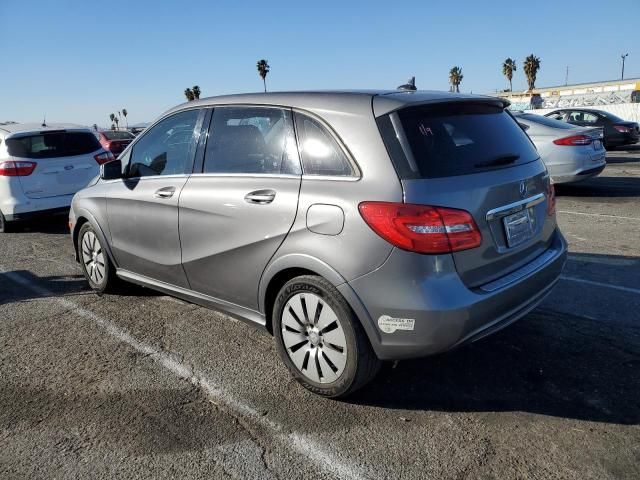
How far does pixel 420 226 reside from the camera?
275 centimetres

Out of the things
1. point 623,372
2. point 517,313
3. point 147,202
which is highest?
point 147,202

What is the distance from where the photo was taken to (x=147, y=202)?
431 centimetres

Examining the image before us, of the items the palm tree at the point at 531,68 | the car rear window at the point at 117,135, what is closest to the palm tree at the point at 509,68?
the palm tree at the point at 531,68

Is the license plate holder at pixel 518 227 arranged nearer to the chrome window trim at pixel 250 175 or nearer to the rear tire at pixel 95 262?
the chrome window trim at pixel 250 175

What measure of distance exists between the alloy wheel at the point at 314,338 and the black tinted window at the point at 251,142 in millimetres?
818

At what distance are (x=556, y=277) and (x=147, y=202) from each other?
3057 mm

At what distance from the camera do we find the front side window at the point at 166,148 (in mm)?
4148

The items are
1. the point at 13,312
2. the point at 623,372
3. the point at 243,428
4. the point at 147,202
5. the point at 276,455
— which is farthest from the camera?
the point at 13,312

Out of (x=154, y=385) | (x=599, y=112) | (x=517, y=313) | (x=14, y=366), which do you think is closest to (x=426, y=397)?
(x=517, y=313)

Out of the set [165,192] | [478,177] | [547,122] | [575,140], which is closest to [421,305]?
[478,177]

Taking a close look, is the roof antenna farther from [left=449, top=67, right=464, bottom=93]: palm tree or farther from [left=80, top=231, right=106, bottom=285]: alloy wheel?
[left=449, top=67, right=464, bottom=93]: palm tree

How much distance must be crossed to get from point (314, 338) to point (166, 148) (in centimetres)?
213

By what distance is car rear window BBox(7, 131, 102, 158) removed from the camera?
818cm

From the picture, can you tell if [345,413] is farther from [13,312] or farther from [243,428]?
[13,312]
